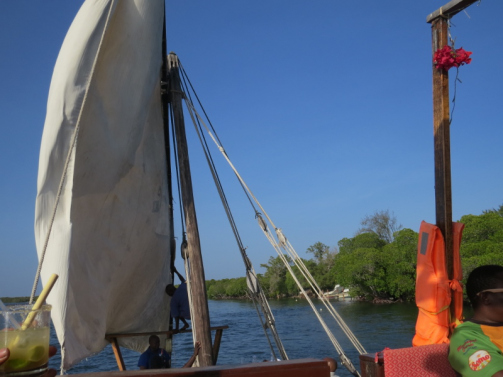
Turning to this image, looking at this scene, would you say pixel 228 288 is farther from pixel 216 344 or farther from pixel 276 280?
pixel 216 344

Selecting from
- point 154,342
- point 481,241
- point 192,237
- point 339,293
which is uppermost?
point 481,241

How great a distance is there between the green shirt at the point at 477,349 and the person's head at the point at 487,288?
0.08 meters

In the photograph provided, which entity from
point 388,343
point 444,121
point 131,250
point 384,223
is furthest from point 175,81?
point 384,223

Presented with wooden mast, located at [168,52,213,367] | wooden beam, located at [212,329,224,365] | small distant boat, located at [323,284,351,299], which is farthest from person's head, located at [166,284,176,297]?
small distant boat, located at [323,284,351,299]

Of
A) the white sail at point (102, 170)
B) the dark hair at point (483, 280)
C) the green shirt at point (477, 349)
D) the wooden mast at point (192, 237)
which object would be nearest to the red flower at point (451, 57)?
the dark hair at point (483, 280)

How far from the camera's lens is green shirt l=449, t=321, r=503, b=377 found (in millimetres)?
1884

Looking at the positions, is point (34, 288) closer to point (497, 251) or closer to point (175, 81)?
point (175, 81)

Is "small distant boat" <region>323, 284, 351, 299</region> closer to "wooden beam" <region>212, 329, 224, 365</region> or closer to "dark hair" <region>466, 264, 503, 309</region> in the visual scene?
"wooden beam" <region>212, 329, 224, 365</region>

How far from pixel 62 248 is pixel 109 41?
71.8 inches

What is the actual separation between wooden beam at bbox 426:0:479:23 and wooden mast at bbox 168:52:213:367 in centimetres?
242

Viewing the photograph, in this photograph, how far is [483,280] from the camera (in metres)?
2.13

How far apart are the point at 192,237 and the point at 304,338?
2679cm

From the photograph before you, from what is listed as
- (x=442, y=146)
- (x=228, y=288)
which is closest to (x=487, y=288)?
(x=442, y=146)

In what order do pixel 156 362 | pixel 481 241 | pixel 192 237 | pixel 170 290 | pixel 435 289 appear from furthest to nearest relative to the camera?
pixel 481 241, pixel 170 290, pixel 156 362, pixel 192 237, pixel 435 289
